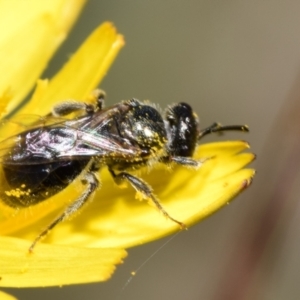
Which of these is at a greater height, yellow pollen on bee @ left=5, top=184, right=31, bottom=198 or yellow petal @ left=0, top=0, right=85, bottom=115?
yellow petal @ left=0, top=0, right=85, bottom=115

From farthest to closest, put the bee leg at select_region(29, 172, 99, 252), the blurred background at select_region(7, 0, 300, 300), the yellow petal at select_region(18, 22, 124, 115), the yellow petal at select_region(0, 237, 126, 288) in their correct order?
the blurred background at select_region(7, 0, 300, 300), the yellow petal at select_region(18, 22, 124, 115), the bee leg at select_region(29, 172, 99, 252), the yellow petal at select_region(0, 237, 126, 288)

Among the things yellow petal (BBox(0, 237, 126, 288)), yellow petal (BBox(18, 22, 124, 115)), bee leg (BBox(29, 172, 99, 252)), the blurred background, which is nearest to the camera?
yellow petal (BBox(0, 237, 126, 288))

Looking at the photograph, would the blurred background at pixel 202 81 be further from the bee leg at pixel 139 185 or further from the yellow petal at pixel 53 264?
the yellow petal at pixel 53 264

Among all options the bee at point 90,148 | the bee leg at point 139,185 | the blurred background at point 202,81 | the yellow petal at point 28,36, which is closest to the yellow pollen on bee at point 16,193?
the bee at point 90,148

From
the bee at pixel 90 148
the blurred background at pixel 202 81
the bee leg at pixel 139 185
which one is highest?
the bee at pixel 90 148

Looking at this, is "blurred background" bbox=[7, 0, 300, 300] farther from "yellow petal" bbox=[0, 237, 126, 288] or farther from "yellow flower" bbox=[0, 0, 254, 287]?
"yellow petal" bbox=[0, 237, 126, 288]

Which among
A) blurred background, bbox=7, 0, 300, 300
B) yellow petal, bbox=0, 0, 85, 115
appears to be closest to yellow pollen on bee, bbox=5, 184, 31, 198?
yellow petal, bbox=0, 0, 85, 115

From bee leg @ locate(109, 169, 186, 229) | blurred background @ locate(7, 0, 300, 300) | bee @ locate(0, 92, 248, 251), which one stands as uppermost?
bee @ locate(0, 92, 248, 251)

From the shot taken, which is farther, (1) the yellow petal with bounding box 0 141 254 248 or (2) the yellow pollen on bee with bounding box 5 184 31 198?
(1) the yellow petal with bounding box 0 141 254 248
